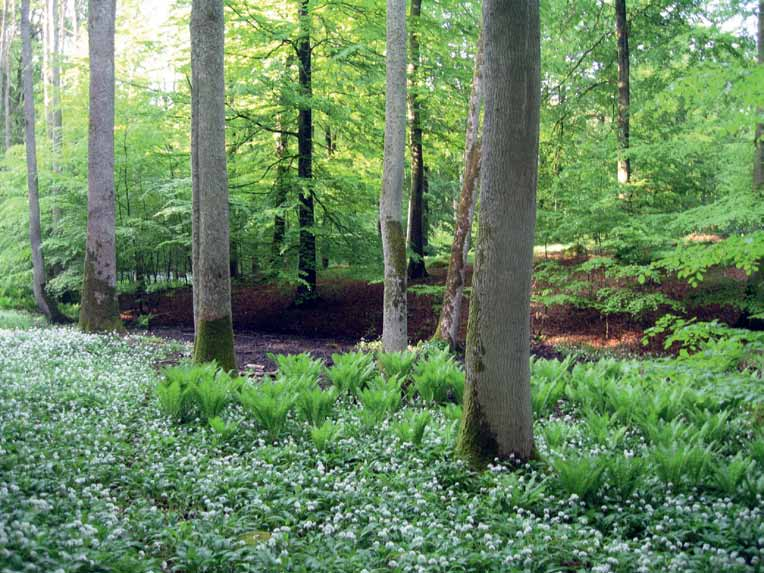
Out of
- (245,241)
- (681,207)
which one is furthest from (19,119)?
(681,207)

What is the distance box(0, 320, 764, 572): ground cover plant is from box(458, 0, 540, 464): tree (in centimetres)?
41

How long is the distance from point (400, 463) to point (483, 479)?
848mm

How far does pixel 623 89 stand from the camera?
15.1m

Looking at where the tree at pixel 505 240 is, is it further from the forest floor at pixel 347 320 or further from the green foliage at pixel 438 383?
the forest floor at pixel 347 320

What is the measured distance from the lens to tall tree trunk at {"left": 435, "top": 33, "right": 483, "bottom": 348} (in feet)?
37.4

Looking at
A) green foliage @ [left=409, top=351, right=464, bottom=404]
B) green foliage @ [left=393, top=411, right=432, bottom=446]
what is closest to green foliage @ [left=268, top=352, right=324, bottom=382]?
green foliage @ [left=409, top=351, right=464, bottom=404]

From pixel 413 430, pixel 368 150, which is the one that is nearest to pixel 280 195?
pixel 368 150

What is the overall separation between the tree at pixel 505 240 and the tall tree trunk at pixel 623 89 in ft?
30.5

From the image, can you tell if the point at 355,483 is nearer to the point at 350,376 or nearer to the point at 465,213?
the point at 350,376

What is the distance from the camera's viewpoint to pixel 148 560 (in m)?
3.32

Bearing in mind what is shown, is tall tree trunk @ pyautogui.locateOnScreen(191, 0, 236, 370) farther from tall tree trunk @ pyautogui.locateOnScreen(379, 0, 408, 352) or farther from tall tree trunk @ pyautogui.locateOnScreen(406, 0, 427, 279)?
tall tree trunk @ pyautogui.locateOnScreen(406, 0, 427, 279)

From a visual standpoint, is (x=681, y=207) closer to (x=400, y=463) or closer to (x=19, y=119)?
(x=400, y=463)

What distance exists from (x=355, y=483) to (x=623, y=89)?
13.8 metres

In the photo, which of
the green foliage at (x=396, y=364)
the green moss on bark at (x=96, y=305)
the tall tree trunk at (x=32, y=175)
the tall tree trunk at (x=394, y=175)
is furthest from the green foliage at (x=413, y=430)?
the tall tree trunk at (x=32, y=175)
